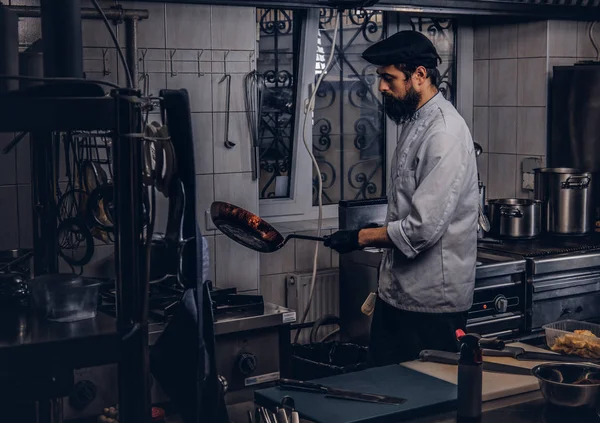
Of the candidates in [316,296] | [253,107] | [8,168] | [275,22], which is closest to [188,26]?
[253,107]

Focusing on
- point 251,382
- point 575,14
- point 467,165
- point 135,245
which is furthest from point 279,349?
point 575,14

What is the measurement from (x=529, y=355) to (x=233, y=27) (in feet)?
6.01

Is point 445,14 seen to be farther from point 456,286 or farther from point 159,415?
point 159,415

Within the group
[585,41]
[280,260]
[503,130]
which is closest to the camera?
[280,260]

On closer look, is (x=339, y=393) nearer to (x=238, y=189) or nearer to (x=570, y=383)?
(x=570, y=383)

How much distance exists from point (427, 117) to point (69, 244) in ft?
4.17

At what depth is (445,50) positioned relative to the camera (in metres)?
4.44

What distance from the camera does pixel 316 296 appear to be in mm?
3922

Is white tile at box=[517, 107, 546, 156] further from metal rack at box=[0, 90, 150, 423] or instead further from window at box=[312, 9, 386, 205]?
metal rack at box=[0, 90, 150, 423]

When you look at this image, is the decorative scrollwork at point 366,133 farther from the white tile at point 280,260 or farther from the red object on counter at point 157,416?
the red object on counter at point 157,416

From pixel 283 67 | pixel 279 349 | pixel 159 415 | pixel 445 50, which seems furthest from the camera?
pixel 445 50

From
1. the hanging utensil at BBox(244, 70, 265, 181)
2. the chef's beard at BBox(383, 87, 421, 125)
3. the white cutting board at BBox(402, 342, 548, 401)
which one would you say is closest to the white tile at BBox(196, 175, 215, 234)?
the hanging utensil at BBox(244, 70, 265, 181)

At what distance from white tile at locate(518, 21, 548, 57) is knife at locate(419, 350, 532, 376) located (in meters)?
2.36

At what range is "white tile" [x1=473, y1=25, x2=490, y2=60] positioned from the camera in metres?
4.43
